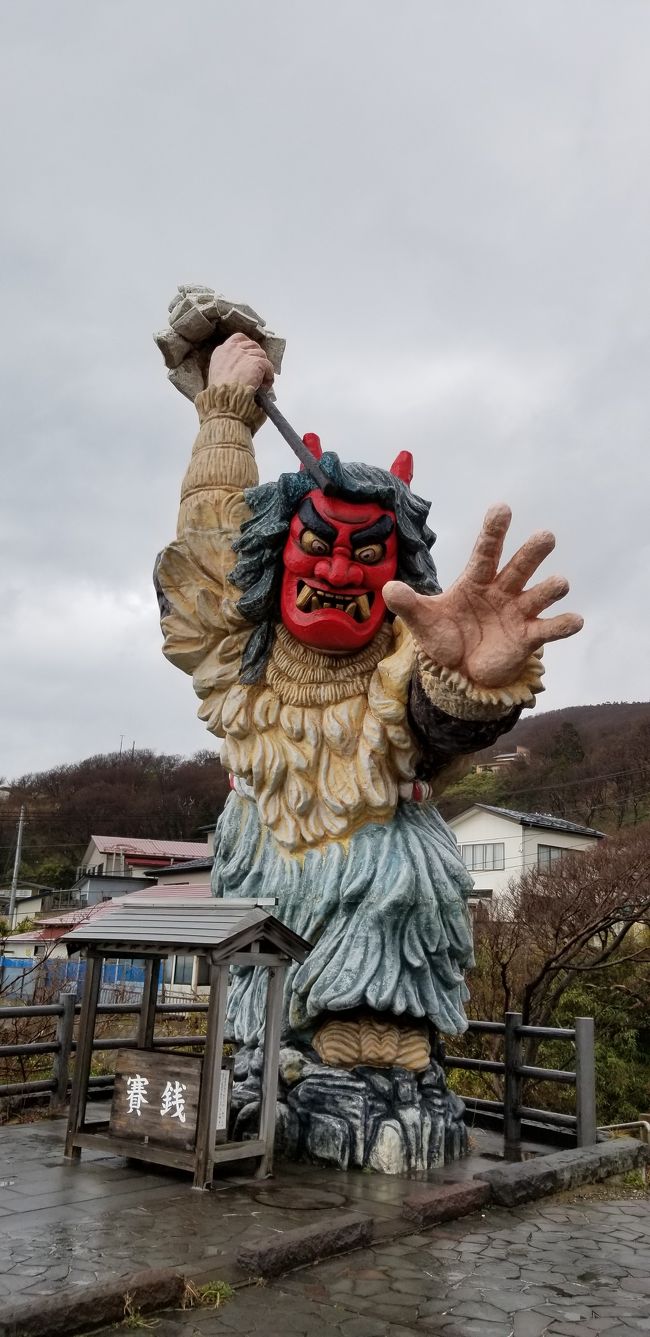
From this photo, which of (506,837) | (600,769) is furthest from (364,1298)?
(600,769)

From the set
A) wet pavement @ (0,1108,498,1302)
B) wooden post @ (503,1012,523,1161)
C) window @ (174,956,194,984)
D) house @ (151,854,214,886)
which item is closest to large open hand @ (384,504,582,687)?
wet pavement @ (0,1108,498,1302)

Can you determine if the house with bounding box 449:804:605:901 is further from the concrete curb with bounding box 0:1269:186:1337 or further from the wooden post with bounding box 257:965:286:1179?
the concrete curb with bounding box 0:1269:186:1337

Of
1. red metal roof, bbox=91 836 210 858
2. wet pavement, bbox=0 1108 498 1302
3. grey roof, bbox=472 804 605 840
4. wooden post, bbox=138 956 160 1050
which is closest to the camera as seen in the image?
wet pavement, bbox=0 1108 498 1302

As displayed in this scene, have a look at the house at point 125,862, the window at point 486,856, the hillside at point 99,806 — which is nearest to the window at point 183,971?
the window at point 486,856

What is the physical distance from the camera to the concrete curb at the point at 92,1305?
102 inches

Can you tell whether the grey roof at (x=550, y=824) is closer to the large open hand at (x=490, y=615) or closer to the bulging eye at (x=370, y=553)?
the bulging eye at (x=370, y=553)

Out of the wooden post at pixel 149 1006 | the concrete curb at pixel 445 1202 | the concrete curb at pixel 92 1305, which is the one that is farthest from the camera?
the wooden post at pixel 149 1006

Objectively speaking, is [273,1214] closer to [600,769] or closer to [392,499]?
[392,499]

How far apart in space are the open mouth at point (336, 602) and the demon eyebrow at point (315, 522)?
0.29 m

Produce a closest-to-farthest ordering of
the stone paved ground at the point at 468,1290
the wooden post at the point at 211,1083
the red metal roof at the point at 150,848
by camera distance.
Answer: the stone paved ground at the point at 468,1290, the wooden post at the point at 211,1083, the red metal roof at the point at 150,848

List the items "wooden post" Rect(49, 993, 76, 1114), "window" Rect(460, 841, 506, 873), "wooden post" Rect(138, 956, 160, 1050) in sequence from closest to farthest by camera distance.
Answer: "wooden post" Rect(138, 956, 160, 1050), "wooden post" Rect(49, 993, 76, 1114), "window" Rect(460, 841, 506, 873)

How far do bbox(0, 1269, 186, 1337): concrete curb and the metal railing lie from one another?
2.79 m

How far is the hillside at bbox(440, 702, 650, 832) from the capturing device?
2883 cm

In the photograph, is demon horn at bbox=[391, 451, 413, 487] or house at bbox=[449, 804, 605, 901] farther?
house at bbox=[449, 804, 605, 901]
